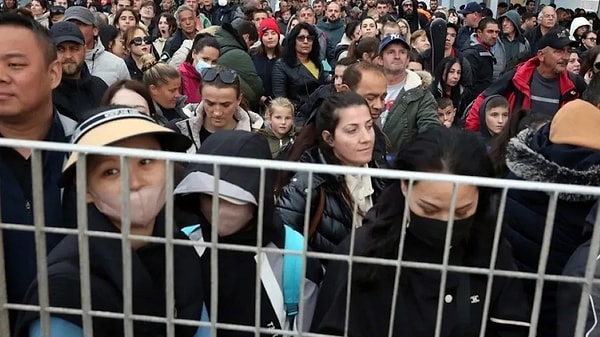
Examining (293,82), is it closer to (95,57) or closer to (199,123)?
(95,57)

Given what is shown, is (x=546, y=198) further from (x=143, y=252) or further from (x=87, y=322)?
(x=87, y=322)

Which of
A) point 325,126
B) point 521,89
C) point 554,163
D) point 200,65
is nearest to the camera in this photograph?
point 554,163

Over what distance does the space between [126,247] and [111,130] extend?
314 millimetres

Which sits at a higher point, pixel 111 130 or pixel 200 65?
pixel 200 65

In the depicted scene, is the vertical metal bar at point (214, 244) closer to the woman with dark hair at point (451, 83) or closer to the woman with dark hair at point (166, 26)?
the woman with dark hair at point (451, 83)

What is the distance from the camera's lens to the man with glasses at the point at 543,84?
5.14 meters

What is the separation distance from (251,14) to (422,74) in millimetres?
4711

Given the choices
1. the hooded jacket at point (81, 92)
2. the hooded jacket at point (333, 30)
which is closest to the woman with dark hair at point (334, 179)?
the hooded jacket at point (81, 92)

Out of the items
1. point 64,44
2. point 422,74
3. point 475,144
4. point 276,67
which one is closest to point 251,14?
point 276,67

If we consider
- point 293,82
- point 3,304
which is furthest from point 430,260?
point 293,82

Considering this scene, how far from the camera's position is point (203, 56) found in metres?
5.76

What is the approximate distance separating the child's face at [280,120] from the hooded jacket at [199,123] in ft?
1.99

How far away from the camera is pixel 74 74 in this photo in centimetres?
405

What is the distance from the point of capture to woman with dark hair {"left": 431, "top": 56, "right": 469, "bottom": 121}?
21.9ft
